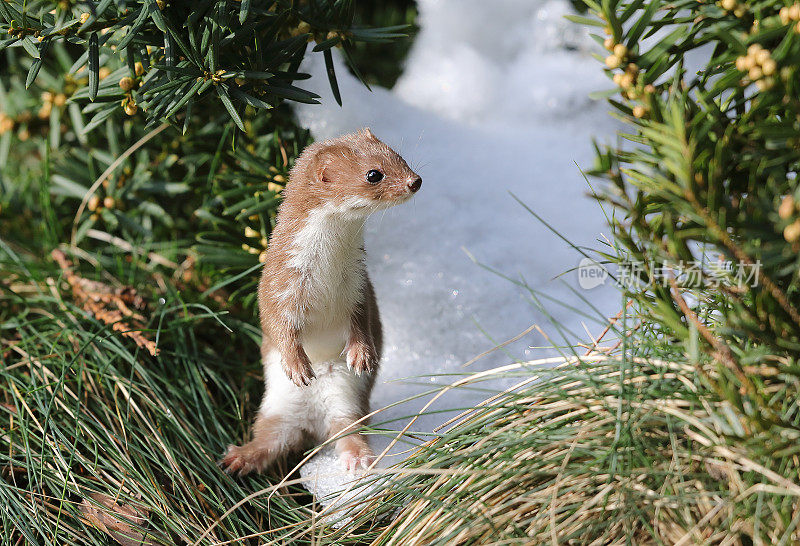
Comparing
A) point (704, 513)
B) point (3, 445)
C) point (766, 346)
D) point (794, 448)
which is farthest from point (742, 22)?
point (3, 445)

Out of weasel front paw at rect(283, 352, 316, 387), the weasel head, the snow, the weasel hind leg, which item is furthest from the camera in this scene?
the snow

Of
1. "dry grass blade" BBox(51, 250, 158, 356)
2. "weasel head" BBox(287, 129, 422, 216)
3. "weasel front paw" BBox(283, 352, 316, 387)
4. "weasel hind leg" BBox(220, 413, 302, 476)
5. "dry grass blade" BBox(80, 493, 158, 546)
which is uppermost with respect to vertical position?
"weasel head" BBox(287, 129, 422, 216)

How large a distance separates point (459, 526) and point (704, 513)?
51 cm

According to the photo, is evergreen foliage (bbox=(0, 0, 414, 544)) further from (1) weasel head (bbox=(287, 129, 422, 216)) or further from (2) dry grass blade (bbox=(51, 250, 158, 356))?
(1) weasel head (bbox=(287, 129, 422, 216))

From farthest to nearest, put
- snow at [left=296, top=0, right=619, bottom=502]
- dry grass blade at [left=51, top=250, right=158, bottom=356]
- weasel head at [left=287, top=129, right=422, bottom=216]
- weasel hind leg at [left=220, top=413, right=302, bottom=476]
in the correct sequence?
snow at [left=296, top=0, right=619, bottom=502], dry grass blade at [left=51, top=250, right=158, bottom=356], weasel hind leg at [left=220, top=413, right=302, bottom=476], weasel head at [left=287, top=129, right=422, bottom=216]

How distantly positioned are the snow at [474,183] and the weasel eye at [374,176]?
15.8 inches

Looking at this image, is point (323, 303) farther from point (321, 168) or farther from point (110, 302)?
point (110, 302)

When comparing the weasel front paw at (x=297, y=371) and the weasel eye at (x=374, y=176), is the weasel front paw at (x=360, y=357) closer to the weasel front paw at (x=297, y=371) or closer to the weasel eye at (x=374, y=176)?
the weasel front paw at (x=297, y=371)

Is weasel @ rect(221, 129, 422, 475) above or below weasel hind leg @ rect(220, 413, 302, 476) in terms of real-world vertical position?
above

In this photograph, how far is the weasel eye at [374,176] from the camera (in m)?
1.88

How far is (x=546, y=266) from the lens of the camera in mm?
2916

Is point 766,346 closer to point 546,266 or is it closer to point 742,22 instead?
point 742,22

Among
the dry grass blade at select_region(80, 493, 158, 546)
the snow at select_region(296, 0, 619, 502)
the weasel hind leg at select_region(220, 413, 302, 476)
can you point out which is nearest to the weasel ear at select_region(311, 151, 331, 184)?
the snow at select_region(296, 0, 619, 502)

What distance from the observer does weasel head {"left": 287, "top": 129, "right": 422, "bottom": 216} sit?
1.88 meters
